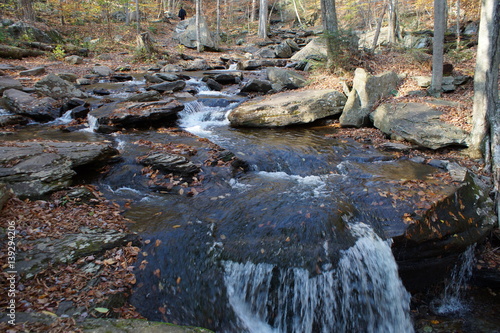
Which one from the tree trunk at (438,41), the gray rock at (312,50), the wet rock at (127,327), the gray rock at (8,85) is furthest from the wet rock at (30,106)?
the gray rock at (312,50)

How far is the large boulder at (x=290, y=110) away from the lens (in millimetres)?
10500

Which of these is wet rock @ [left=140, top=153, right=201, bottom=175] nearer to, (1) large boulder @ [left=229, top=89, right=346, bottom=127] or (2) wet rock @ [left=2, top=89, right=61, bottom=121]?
(1) large boulder @ [left=229, top=89, right=346, bottom=127]

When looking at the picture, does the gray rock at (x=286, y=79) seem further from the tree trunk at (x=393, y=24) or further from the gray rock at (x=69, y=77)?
the gray rock at (x=69, y=77)

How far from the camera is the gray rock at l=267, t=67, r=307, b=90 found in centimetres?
1397

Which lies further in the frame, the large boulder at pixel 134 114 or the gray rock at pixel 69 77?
the gray rock at pixel 69 77

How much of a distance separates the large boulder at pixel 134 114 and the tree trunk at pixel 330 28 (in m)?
7.16

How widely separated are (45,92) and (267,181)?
396 inches

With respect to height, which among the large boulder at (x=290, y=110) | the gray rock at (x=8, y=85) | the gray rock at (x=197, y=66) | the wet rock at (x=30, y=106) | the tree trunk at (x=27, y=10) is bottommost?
the large boulder at (x=290, y=110)

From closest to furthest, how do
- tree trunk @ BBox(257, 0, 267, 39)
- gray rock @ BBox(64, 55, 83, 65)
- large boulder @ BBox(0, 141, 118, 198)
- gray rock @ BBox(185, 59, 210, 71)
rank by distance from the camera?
1. large boulder @ BBox(0, 141, 118, 198)
2. gray rock @ BBox(64, 55, 83, 65)
3. gray rock @ BBox(185, 59, 210, 71)
4. tree trunk @ BBox(257, 0, 267, 39)

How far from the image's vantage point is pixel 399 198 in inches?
224

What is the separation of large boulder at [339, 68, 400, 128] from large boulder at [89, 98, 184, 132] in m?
5.72

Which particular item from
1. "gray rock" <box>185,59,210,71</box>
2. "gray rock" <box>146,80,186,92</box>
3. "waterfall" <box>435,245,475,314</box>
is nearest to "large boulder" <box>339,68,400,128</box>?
"waterfall" <box>435,245,475,314</box>

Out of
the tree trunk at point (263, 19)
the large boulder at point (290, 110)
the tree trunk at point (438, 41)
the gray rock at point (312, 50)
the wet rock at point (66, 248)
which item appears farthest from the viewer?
the tree trunk at point (263, 19)

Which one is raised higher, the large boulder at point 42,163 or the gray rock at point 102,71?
the gray rock at point 102,71
